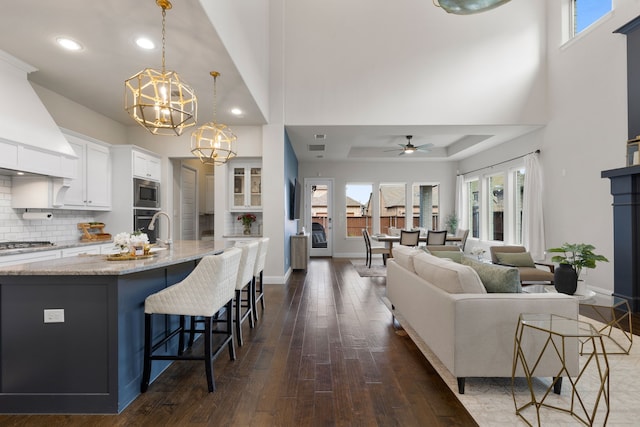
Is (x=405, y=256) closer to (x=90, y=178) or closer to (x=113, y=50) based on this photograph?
(x=113, y=50)

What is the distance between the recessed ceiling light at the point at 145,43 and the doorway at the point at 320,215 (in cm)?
684

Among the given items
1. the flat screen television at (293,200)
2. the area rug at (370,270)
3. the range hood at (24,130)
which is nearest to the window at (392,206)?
the area rug at (370,270)

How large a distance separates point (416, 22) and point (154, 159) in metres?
5.17

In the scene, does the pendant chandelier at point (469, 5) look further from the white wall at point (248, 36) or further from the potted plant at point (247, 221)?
the potted plant at point (247, 221)

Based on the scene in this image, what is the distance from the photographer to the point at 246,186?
624cm

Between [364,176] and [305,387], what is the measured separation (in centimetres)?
813

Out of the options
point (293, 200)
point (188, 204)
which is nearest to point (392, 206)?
point (293, 200)

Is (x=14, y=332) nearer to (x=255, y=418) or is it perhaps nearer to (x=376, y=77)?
(x=255, y=418)

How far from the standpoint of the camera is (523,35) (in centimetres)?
595

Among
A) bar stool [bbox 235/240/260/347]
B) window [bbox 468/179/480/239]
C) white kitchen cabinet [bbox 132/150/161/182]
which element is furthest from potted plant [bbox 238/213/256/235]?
window [bbox 468/179/480/239]

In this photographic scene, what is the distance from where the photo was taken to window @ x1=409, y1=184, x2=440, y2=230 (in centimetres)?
1010

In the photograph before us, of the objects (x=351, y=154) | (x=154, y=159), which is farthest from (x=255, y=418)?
(x=351, y=154)

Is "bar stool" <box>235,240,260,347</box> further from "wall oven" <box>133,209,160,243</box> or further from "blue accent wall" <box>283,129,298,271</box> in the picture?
"wall oven" <box>133,209,160,243</box>

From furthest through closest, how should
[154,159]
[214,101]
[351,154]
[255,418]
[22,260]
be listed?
[351,154] < [154,159] < [214,101] < [22,260] < [255,418]
